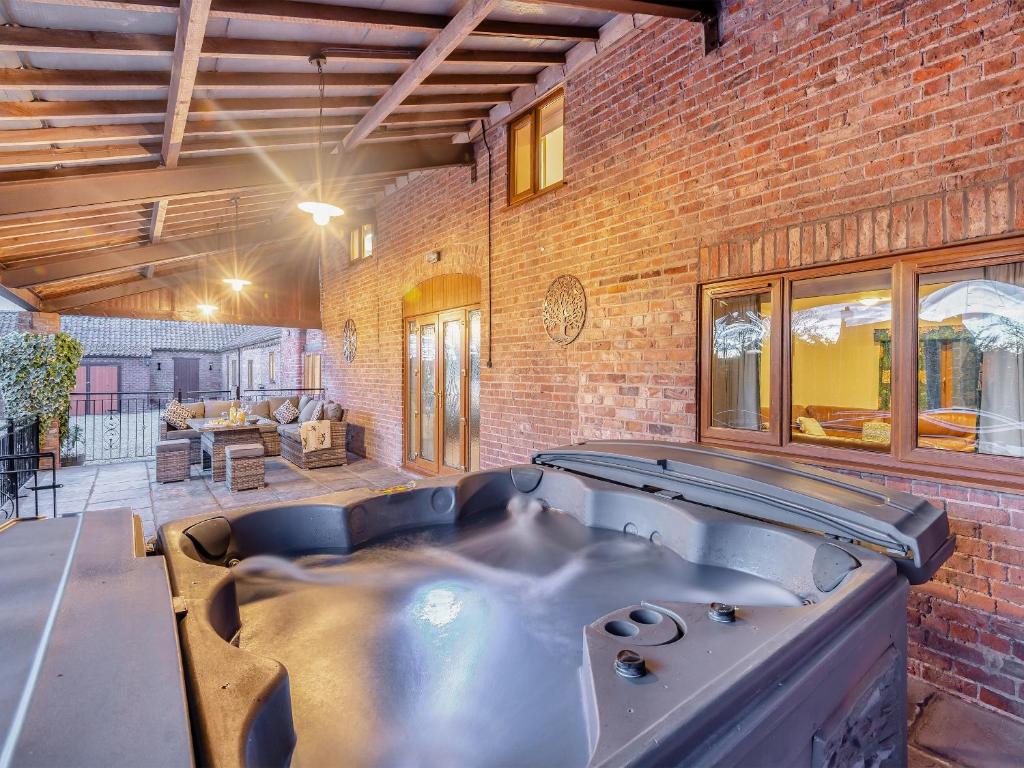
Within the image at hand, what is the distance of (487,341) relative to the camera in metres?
5.18

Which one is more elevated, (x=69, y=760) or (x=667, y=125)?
(x=667, y=125)

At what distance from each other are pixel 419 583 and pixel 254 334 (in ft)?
53.2

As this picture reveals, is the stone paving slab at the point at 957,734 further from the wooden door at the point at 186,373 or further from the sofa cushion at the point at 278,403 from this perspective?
the wooden door at the point at 186,373

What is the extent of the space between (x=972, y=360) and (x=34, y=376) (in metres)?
8.98

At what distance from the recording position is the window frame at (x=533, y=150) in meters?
4.39

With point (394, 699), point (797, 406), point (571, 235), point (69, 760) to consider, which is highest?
point (571, 235)

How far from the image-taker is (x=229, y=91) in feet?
12.0

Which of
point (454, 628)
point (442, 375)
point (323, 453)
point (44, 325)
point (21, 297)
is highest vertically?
point (21, 297)

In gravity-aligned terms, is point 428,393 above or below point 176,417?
Result: above

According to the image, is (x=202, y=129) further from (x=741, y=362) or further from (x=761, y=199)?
(x=741, y=362)

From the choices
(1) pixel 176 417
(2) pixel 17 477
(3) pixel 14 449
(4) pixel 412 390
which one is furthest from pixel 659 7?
(1) pixel 176 417

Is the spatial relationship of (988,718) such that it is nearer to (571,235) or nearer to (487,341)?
(571,235)

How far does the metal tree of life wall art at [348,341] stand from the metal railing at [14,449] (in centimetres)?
387

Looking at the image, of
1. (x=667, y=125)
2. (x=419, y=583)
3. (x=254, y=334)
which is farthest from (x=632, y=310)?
→ (x=254, y=334)
